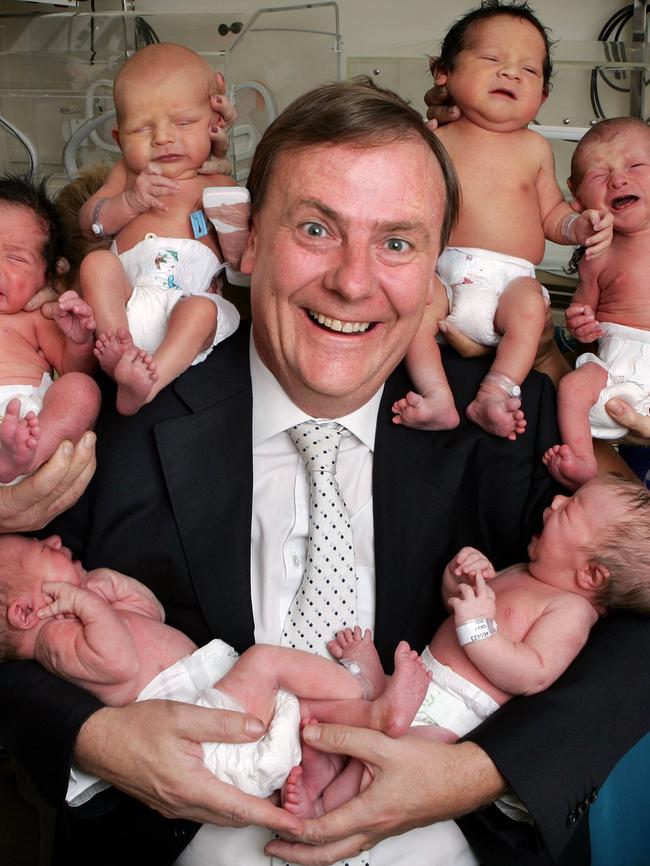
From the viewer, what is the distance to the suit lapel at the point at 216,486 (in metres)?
1.88

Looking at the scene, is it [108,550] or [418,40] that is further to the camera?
[418,40]

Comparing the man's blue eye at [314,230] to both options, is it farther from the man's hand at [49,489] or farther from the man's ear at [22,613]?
the man's ear at [22,613]

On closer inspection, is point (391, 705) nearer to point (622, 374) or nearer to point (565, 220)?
point (622, 374)

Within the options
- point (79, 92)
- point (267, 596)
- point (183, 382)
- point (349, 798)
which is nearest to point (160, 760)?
point (349, 798)

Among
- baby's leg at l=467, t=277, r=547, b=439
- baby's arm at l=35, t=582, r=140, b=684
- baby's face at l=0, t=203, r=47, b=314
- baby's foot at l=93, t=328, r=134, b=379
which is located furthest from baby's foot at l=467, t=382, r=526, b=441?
baby's face at l=0, t=203, r=47, b=314

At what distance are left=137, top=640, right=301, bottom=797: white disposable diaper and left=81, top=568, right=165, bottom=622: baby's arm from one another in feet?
0.52

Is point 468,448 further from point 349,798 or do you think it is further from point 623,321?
point 349,798

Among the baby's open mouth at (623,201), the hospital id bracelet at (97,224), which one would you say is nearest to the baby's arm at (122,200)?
the hospital id bracelet at (97,224)

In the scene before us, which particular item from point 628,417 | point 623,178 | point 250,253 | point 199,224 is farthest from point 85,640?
point 623,178

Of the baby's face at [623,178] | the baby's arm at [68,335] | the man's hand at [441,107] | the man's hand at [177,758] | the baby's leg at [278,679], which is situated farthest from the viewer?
the man's hand at [441,107]

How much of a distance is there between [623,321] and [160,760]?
133 centimetres

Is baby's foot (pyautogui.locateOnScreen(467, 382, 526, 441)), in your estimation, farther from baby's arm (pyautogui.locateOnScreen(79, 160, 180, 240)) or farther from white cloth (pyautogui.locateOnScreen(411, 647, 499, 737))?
baby's arm (pyautogui.locateOnScreen(79, 160, 180, 240))

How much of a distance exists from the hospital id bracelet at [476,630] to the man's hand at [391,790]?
17 centimetres

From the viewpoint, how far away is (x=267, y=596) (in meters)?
1.91
